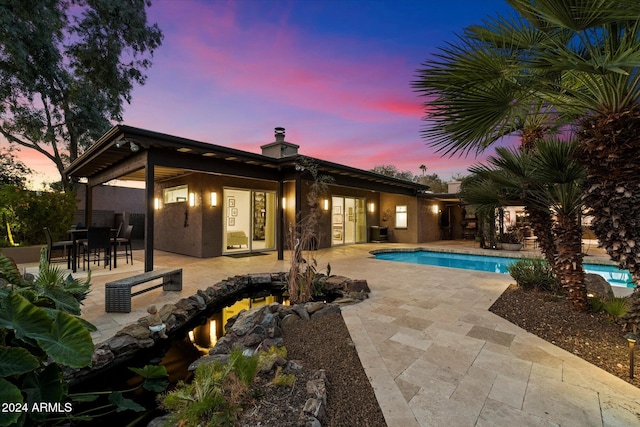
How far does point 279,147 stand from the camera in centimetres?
1041

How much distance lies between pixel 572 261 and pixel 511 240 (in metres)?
8.75

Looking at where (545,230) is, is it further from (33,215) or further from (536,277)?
(33,215)

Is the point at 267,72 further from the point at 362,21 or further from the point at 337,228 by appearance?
the point at 337,228

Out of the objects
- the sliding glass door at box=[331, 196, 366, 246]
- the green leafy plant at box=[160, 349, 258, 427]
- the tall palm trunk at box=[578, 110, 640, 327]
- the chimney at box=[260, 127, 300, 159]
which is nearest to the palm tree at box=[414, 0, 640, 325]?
the tall palm trunk at box=[578, 110, 640, 327]

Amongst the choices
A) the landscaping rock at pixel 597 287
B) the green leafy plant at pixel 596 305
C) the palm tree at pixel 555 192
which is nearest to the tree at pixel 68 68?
the palm tree at pixel 555 192

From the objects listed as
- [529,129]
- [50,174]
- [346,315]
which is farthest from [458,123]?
[50,174]

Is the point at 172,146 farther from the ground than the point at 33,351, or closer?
farther from the ground

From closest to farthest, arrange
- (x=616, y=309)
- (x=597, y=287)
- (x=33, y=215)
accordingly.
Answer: (x=616, y=309)
(x=597, y=287)
(x=33, y=215)

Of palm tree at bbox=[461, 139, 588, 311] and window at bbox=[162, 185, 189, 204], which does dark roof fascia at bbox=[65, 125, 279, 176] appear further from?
palm tree at bbox=[461, 139, 588, 311]

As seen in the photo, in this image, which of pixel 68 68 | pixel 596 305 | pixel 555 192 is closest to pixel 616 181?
pixel 555 192

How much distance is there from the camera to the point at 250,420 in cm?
173

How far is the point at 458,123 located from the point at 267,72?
7.83 metres

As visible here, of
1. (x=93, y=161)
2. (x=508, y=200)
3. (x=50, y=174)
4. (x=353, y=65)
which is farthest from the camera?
(x=50, y=174)

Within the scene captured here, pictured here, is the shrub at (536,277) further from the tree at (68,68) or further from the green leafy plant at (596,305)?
the tree at (68,68)
